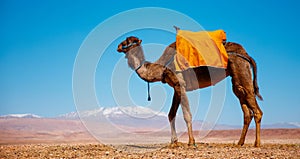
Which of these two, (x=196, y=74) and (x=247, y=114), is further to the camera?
(x=247, y=114)

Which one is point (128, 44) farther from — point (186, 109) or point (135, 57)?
point (186, 109)

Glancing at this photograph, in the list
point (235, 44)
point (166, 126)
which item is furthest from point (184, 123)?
point (235, 44)

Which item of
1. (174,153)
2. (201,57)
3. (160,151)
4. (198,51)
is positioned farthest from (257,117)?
(174,153)

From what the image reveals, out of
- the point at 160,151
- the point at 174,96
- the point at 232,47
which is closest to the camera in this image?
the point at 160,151

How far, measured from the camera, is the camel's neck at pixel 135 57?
1259 cm

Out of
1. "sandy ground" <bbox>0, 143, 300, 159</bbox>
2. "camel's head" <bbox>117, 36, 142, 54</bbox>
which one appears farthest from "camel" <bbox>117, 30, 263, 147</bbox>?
"sandy ground" <bbox>0, 143, 300, 159</bbox>

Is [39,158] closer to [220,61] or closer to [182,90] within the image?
[182,90]

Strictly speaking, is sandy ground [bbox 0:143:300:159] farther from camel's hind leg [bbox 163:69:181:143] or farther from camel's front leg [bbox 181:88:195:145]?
camel's hind leg [bbox 163:69:181:143]

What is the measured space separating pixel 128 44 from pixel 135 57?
1.64 feet

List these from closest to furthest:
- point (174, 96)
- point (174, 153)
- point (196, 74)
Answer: point (174, 153) → point (196, 74) → point (174, 96)

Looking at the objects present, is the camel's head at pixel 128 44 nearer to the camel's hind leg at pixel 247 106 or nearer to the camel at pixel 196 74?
the camel at pixel 196 74

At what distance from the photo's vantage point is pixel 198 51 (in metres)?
12.6

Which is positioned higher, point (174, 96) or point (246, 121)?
point (174, 96)

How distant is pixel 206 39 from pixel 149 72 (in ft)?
7.66
